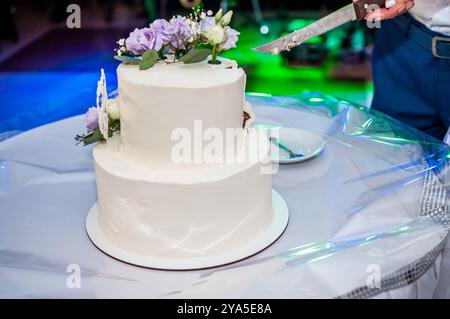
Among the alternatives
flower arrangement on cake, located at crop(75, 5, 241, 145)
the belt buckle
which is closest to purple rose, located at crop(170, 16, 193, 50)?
flower arrangement on cake, located at crop(75, 5, 241, 145)

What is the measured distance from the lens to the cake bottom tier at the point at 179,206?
4.26 feet

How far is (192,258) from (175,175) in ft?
0.65

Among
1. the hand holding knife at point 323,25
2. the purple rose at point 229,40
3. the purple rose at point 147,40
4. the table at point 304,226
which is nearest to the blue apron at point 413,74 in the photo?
the table at point 304,226

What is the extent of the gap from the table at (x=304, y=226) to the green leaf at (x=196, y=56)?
47cm

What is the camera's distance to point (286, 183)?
168 cm

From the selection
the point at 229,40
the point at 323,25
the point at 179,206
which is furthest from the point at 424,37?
the point at 179,206

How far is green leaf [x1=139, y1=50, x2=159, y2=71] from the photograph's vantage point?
52.9 inches

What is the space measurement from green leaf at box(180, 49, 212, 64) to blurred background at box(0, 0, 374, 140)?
7.19ft

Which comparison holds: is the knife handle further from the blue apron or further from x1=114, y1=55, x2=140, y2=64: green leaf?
x1=114, y1=55, x2=140, y2=64: green leaf

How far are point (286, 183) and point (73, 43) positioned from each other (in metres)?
4.35

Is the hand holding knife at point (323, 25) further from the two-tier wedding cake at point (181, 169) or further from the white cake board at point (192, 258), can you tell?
the white cake board at point (192, 258)

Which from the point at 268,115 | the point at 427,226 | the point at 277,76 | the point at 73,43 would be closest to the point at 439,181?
the point at 427,226

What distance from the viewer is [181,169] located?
4.37ft

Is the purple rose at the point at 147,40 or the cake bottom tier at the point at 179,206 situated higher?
the purple rose at the point at 147,40
